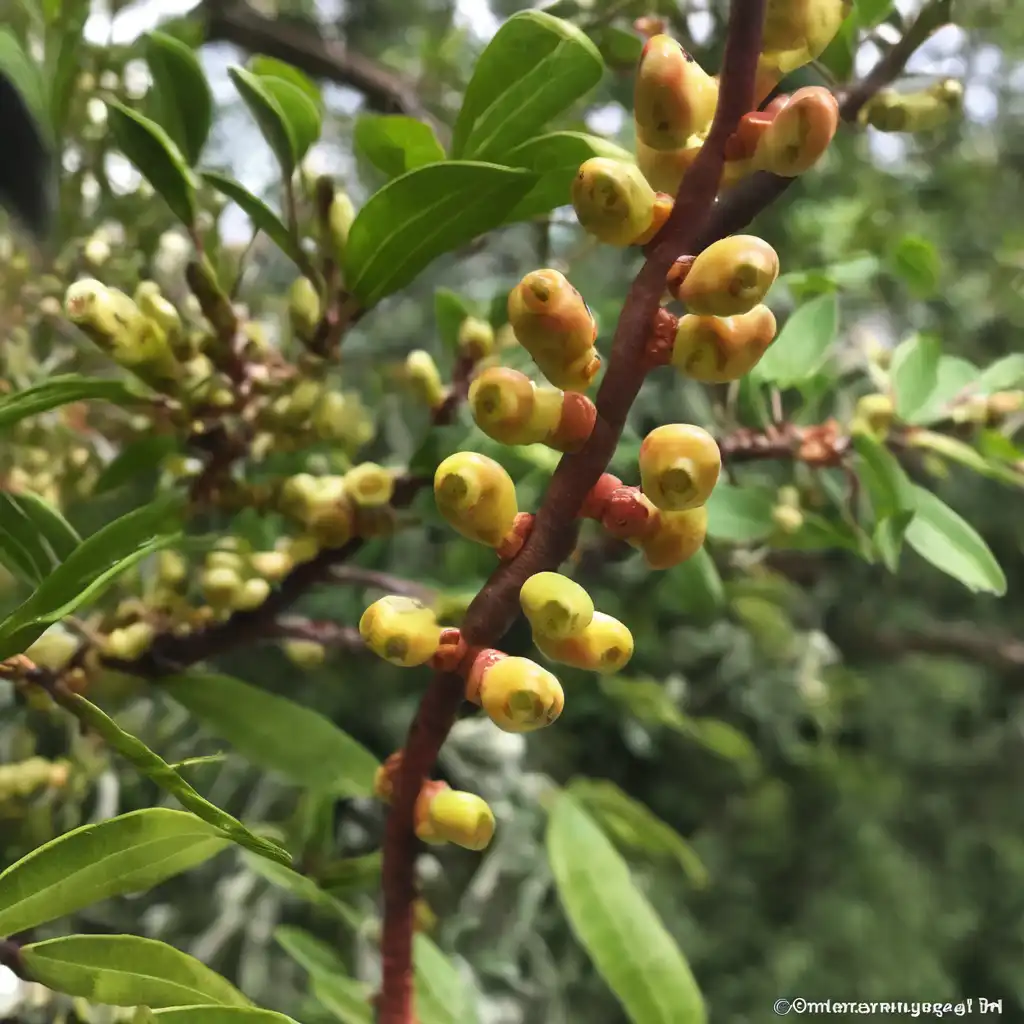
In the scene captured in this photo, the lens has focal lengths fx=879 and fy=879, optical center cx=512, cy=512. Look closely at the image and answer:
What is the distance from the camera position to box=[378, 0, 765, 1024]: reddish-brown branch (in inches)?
6.6

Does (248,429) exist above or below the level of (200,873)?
above

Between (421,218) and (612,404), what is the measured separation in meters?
0.09

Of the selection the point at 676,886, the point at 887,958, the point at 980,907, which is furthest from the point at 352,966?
the point at 980,907

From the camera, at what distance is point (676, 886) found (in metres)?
0.66

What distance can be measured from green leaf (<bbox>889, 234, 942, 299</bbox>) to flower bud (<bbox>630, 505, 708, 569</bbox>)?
0.84ft

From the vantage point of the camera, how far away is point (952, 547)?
327 millimetres

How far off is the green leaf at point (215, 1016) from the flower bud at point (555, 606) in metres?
0.10

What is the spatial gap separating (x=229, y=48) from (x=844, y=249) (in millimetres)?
484

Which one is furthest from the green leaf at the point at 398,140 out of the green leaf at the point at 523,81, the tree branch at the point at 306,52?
the tree branch at the point at 306,52

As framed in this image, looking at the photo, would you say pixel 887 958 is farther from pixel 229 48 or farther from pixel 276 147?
pixel 229 48

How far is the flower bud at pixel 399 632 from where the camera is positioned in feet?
0.63

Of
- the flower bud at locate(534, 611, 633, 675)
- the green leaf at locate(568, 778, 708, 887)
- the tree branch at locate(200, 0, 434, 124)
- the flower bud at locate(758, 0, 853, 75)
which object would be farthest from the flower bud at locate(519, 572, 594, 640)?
the tree branch at locate(200, 0, 434, 124)

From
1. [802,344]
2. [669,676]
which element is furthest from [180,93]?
[669,676]

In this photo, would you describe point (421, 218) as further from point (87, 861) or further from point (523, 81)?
point (87, 861)
